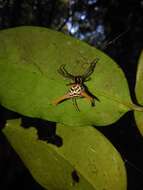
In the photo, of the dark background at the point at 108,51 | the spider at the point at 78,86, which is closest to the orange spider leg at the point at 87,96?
the spider at the point at 78,86

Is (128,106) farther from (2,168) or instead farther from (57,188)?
(2,168)

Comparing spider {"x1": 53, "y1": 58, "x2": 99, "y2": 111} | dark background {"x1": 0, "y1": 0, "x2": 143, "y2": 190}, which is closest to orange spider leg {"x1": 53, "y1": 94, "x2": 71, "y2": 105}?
spider {"x1": 53, "y1": 58, "x2": 99, "y2": 111}

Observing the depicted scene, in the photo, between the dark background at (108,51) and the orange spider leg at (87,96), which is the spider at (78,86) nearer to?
the orange spider leg at (87,96)

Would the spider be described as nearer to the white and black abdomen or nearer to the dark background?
the white and black abdomen

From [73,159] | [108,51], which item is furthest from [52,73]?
[108,51]

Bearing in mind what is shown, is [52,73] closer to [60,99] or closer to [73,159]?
[60,99]

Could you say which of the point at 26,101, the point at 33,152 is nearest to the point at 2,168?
the point at 33,152
